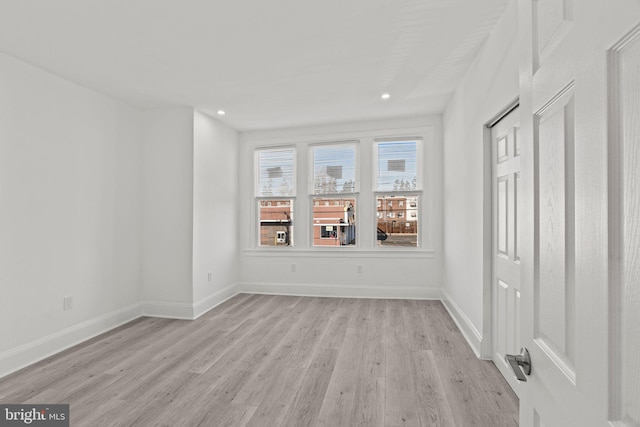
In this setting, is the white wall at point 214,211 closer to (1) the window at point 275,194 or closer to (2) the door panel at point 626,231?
(1) the window at point 275,194

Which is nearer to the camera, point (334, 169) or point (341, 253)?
point (341, 253)

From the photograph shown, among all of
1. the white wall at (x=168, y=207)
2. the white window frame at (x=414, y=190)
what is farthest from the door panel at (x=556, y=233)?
the white window frame at (x=414, y=190)

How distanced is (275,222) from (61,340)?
9.86 feet

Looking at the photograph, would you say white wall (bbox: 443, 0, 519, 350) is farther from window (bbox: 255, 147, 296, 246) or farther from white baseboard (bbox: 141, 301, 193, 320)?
white baseboard (bbox: 141, 301, 193, 320)

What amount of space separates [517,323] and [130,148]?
4350 mm

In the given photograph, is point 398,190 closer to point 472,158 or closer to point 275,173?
point 472,158

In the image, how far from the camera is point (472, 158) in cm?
302

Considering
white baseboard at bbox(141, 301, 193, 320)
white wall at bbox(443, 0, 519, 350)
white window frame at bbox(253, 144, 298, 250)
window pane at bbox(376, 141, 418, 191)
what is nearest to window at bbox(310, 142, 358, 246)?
white window frame at bbox(253, 144, 298, 250)

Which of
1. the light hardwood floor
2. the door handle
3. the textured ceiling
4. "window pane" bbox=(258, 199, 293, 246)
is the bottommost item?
the light hardwood floor

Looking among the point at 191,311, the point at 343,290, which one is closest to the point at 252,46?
the point at 191,311

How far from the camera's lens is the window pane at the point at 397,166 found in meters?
4.70

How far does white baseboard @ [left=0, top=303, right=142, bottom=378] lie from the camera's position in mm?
2576

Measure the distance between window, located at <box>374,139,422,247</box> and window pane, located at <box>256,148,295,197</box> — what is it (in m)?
1.39

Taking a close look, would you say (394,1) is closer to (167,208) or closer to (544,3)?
(544,3)
